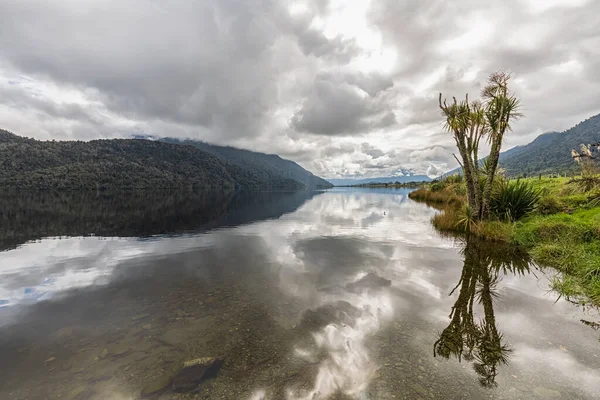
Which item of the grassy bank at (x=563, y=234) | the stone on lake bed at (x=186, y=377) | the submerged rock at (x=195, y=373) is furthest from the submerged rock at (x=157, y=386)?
the grassy bank at (x=563, y=234)

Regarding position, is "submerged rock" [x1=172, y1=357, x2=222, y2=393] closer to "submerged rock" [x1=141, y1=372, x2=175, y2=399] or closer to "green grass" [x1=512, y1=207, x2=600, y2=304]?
"submerged rock" [x1=141, y1=372, x2=175, y2=399]

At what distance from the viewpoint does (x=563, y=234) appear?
1359 cm

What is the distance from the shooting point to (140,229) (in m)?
25.2

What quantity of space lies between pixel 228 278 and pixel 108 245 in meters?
12.7

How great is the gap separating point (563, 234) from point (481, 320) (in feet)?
34.5

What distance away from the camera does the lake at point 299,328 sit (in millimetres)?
5160

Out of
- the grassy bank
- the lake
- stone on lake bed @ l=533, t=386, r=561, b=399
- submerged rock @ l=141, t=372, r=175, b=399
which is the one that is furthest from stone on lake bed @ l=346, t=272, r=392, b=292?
submerged rock @ l=141, t=372, r=175, b=399

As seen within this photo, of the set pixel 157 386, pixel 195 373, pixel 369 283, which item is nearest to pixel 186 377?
pixel 195 373

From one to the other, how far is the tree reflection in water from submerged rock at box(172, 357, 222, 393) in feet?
16.3

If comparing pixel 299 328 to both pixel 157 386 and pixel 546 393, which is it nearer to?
pixel 157 386

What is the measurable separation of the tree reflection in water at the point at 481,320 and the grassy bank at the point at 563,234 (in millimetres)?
1246

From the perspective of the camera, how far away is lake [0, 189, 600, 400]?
16.9 ft

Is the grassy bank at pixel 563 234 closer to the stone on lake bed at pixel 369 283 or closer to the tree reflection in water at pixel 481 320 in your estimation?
the tree reflection in water at pixel 481 320

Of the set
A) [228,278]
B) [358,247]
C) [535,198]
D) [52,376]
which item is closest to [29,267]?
[228,278]
